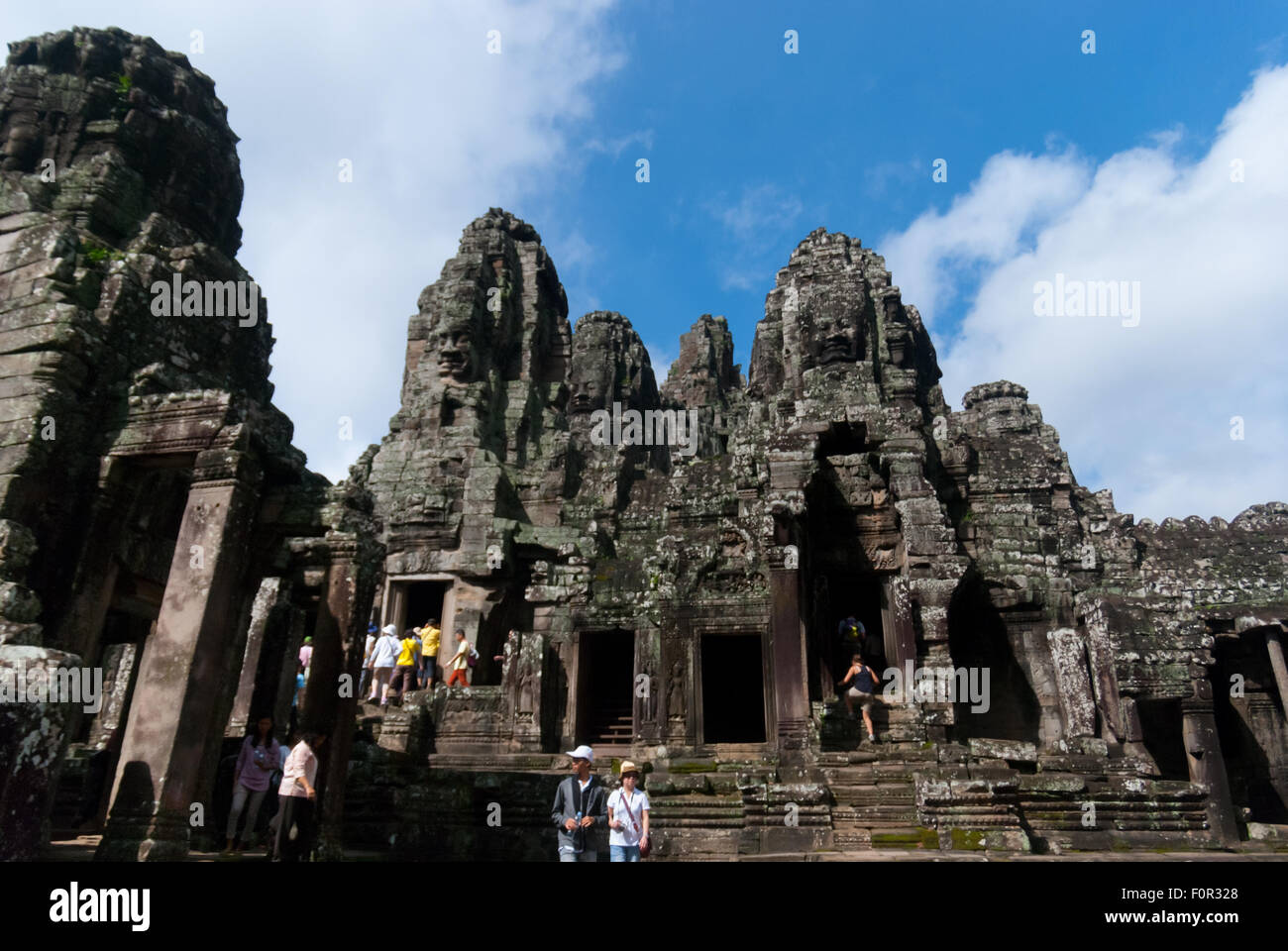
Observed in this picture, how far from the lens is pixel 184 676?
768cm

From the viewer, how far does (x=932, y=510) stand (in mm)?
17094

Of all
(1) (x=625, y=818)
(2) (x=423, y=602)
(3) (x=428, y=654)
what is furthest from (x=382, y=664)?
(1) (x=625, y=818)

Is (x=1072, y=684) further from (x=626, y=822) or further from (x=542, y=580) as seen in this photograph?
(x=626, y=822)

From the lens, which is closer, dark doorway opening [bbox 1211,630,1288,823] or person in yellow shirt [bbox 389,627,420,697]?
person in yellow shirt [bbox 389,627,420,697]

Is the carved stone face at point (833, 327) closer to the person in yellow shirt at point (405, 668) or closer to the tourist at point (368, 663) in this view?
the person in yellow shirt at point (405, 668)

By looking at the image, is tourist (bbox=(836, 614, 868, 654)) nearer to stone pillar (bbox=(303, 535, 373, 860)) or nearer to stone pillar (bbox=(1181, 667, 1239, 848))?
stone pillar (bbox=(1181, 667, 1239, 848))

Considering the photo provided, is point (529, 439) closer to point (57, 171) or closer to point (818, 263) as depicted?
point (818, 263)

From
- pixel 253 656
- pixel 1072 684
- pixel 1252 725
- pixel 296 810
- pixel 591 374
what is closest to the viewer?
pixel 296 810

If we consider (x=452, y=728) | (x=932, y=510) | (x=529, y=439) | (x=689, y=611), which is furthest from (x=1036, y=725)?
(x=529, y=439)

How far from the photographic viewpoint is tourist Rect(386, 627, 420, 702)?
673 inches

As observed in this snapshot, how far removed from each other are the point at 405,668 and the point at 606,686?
4.19 meters

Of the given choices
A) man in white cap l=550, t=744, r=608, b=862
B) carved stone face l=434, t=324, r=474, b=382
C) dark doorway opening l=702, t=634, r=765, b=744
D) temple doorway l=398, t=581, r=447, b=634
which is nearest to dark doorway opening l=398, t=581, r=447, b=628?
temple doorway l=398, t=581, r=447, b=634

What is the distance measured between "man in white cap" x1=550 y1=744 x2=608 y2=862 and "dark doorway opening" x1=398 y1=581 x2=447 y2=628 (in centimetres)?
1563
